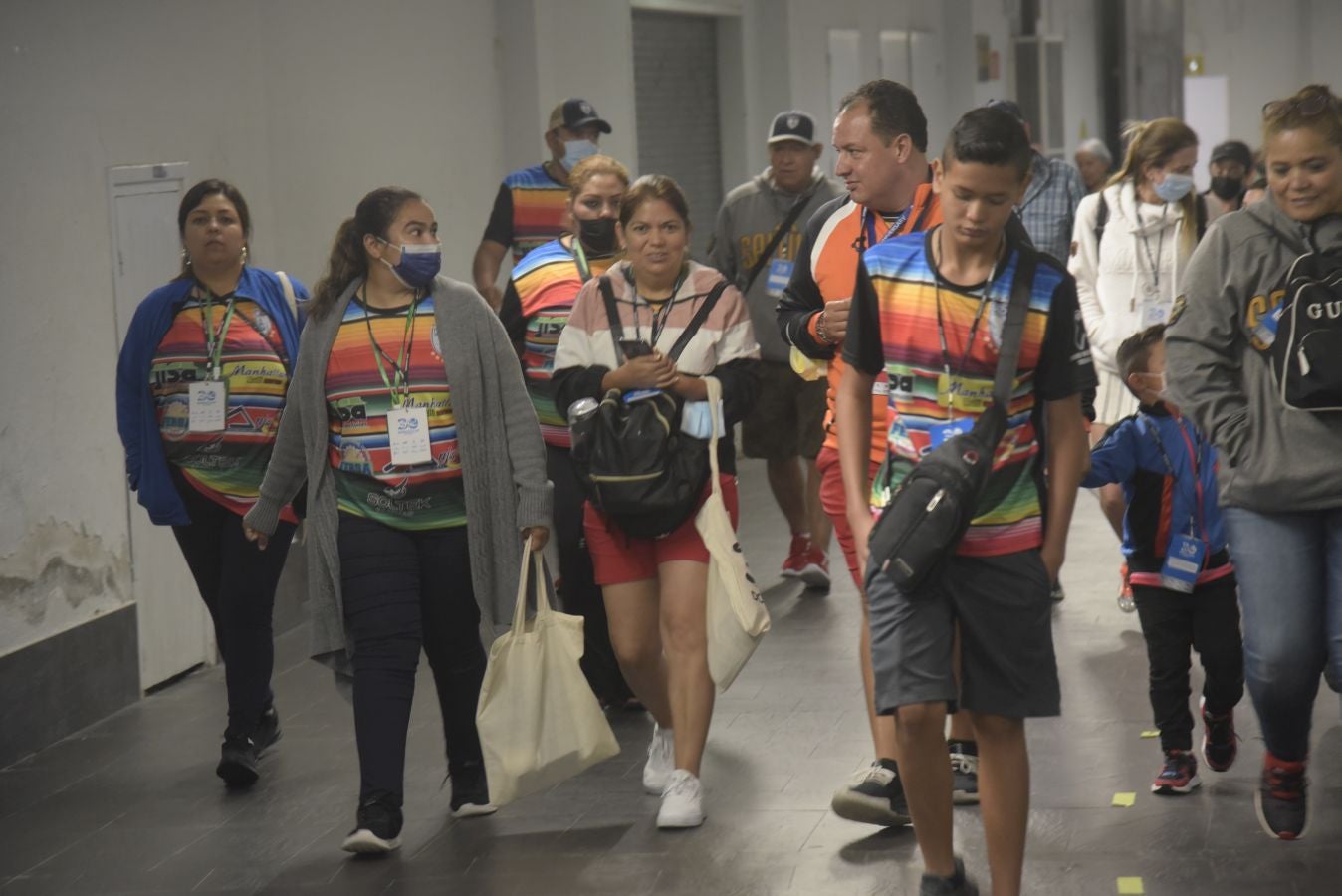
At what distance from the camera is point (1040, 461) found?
4402mm

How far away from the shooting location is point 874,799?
17.6 feet

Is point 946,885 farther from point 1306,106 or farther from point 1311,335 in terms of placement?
point 1306,106

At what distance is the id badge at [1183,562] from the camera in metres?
5.54

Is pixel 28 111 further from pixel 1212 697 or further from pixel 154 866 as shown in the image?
pixel 1212 697

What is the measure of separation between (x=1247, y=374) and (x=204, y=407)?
3396 mm

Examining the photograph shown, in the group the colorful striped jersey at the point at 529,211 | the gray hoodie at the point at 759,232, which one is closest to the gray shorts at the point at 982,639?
the colorful striped jersey at the point at 529,211

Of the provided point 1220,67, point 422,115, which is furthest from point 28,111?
point 1220,67

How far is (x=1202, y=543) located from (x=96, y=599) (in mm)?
4095

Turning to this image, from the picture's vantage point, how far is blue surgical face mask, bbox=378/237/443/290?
5602 mm

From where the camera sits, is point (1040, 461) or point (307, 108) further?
point (307, 108)

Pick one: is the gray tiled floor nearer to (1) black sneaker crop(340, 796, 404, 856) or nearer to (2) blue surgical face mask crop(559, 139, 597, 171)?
(1) black sneaker crop(340, 796, 404, 856)

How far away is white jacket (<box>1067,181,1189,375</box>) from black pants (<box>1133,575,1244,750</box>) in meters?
2.52

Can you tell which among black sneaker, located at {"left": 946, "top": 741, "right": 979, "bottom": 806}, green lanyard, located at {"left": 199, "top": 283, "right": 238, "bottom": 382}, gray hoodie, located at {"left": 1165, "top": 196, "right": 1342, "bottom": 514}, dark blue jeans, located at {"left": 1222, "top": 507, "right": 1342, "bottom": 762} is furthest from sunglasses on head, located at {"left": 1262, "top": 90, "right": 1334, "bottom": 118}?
green lanyard, located at {"left": 199, "top": 283, "right": 238, "bottom": 382}

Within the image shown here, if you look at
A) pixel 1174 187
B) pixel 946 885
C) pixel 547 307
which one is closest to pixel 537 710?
pixel 946 885
